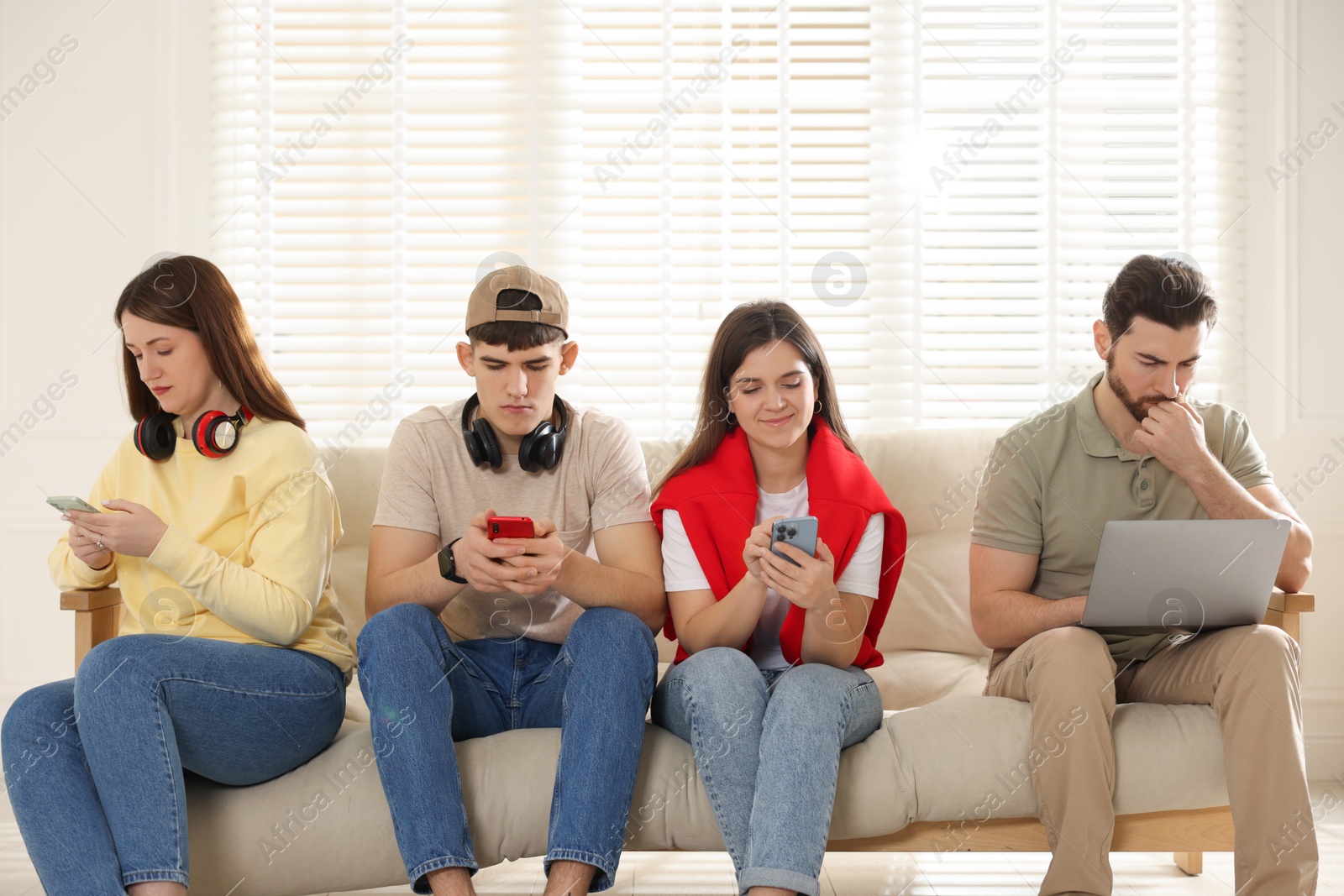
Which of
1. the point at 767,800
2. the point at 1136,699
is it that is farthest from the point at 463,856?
the point at 1136,699

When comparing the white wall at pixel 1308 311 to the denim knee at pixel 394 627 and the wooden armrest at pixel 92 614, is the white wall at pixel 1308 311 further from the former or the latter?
the wooden armrest at pixel 92 614

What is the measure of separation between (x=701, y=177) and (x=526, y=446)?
1492 millimetres

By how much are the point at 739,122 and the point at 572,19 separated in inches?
23.1

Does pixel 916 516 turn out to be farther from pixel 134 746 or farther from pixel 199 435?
pixel 134 746

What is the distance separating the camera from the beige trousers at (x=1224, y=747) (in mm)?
1462

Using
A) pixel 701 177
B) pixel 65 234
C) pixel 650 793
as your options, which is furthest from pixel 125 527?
pixel 701 177

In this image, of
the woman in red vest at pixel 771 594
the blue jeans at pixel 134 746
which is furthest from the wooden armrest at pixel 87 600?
the woman in red vest at pixel 771 594

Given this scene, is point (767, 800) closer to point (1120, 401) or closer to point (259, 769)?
point (259, 769)

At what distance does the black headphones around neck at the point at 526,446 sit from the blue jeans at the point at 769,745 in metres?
0.43

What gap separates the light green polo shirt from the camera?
5.90ft

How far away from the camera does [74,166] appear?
2.90 m

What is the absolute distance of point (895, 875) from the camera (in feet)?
7.14

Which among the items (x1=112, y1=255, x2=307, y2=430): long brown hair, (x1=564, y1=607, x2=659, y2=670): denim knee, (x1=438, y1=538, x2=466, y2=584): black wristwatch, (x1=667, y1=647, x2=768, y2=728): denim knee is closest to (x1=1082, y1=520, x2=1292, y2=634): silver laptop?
(x1=667, y1=647, x2=768, y2=728): denim knee

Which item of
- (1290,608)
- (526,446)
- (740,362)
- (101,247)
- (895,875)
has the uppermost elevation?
(101,247)
